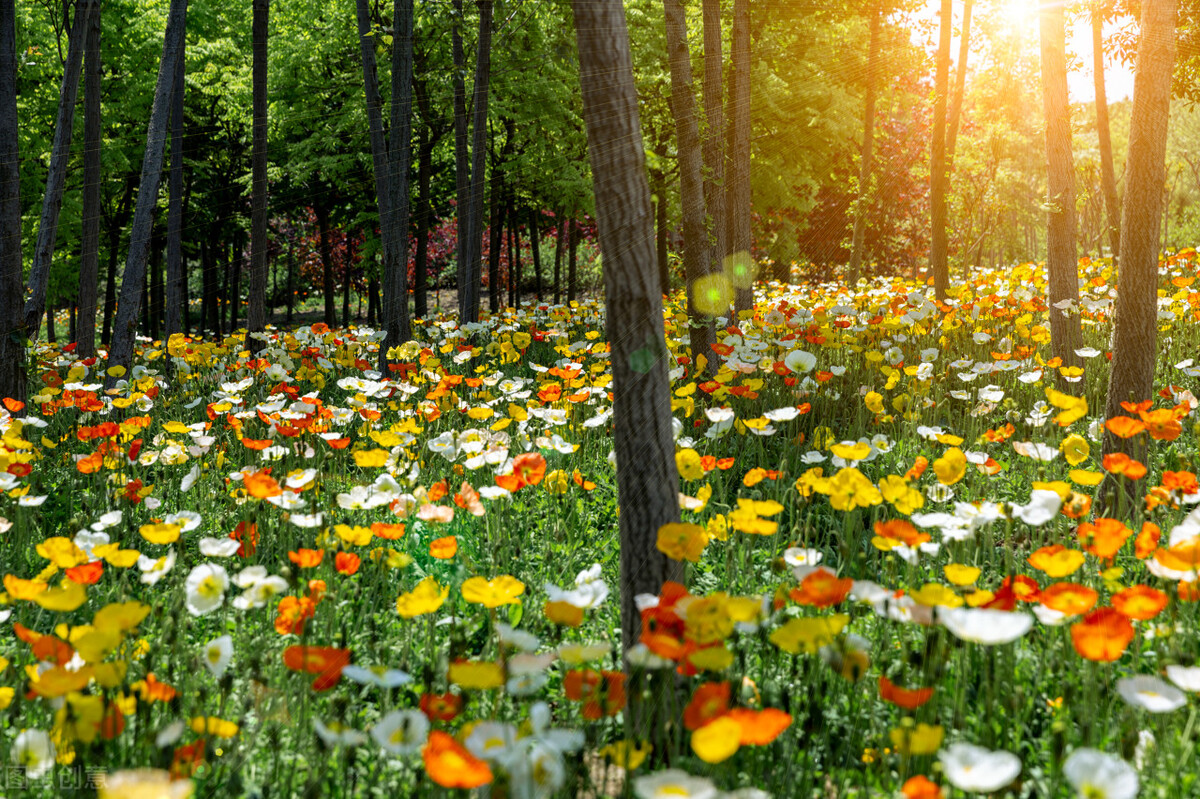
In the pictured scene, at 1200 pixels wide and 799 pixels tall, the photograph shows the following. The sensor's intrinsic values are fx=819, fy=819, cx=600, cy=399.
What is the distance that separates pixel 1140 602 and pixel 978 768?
0.60 metres

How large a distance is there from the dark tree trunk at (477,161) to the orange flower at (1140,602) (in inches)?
344

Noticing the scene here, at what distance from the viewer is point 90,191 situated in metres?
7.87

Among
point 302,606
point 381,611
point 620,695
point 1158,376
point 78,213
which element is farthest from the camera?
→ point 78,213

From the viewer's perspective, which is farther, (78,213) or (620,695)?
(78,213)

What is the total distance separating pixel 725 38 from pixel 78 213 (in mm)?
11573

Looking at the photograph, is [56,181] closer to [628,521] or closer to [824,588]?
[628,521]

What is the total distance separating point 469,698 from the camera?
222 cm

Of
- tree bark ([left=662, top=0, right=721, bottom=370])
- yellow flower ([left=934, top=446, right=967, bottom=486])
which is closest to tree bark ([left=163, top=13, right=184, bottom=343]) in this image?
tree bark ([left=662, top=0, right=721, bottom=370])

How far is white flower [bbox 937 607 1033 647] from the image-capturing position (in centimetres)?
148

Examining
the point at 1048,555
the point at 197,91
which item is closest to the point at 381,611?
→ the point at 1048,555

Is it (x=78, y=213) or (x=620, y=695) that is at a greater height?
(x=78, y=213)

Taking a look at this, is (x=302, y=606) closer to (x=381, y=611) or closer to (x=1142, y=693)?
(x=381, y=611)

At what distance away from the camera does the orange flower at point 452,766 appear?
4.02ft

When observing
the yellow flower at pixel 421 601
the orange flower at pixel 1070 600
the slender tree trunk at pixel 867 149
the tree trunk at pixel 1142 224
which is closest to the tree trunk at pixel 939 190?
the slender tree trunk at pixel 867 149
